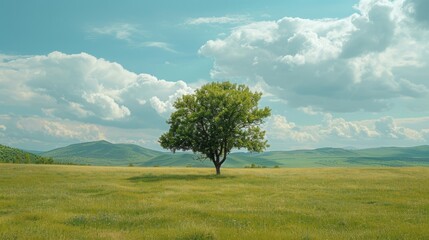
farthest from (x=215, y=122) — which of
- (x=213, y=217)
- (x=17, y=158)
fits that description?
(x=17, y=158)

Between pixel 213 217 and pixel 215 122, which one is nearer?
pixel 213 217

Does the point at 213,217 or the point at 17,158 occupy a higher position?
the point at 17,158

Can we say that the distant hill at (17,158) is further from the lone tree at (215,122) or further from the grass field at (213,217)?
the grass field at (213,217)

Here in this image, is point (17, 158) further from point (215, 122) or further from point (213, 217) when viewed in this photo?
point (213, 217)

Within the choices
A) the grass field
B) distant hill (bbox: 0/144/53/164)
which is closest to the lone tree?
the grass field

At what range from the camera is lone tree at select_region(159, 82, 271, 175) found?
61.9 m

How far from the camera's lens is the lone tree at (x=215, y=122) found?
203 feet

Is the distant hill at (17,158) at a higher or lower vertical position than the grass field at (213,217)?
higher

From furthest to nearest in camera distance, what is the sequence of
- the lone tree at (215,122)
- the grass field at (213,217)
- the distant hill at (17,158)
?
the distant hill at (17,158) < the lone tree at (215,122) < the grass field at (213,217)

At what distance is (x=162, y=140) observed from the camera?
213 feet

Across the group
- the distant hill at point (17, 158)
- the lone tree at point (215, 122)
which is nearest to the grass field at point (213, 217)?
the lone tree at point (215, 122)

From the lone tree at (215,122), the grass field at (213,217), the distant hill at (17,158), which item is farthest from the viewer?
the distant hill at (17,158)

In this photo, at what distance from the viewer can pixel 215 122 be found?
60.7 metres

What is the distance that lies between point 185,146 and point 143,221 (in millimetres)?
42899
